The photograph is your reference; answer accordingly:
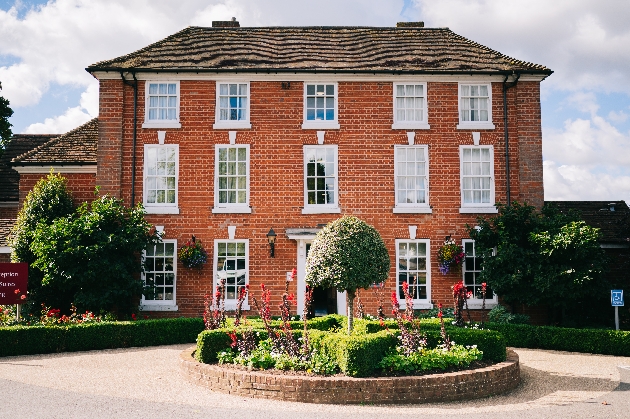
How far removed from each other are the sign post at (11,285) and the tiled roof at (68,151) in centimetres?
577

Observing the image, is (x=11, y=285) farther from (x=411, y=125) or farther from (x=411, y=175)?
(x=411, y=125)

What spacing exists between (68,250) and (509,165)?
45.6 feet

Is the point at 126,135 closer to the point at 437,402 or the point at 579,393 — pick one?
the point at 437,402

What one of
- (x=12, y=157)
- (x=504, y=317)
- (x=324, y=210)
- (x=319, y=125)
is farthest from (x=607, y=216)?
(x=12, y=157)

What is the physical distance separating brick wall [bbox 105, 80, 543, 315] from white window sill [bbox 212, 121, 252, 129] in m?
0.19

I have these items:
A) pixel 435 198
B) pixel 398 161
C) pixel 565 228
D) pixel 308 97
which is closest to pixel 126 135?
pixel 308 97

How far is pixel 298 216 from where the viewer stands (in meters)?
17.8

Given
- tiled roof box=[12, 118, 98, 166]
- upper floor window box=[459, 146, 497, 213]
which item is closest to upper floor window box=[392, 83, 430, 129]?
upper floor window box=[459, 146, 497, 213]

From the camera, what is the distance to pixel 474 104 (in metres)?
18.5

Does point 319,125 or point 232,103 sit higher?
point 232,103

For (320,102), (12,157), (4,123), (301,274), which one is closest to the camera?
(301,274)

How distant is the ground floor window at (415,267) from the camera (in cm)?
1762

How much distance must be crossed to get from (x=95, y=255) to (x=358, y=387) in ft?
32.9

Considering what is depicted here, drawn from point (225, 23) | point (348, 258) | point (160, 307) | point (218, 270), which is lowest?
point (160, 307)
